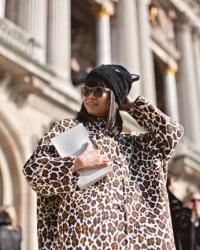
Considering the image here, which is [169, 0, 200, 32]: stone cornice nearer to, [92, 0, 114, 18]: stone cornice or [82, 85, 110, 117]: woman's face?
[92, 0, 114, 18]: stone cornice

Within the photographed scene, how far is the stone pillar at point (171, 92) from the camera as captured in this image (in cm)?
1951

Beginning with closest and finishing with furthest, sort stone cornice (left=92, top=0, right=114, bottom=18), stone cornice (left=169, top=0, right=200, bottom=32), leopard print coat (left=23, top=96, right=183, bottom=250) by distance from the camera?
leopard print coat (left=23, top=96, right=183, bottom=250), stone cornice (left=92, top=0, right=114, bottom=18), stone cornice (left=169, top=0, right=200, bottom=32)

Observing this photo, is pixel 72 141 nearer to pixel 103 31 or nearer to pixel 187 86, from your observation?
pixel 103 31

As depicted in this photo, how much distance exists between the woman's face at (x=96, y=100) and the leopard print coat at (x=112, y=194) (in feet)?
0.18

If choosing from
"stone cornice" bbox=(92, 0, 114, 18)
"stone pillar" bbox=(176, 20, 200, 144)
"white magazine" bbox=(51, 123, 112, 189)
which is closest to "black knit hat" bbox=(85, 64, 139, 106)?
"white magazine" bbox=(51, 123, 112, 189)

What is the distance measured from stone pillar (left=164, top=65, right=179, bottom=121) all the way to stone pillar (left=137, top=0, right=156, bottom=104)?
2190mm

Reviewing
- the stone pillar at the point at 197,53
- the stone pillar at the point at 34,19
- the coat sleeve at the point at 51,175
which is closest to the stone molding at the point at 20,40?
the stone pillar at the point at 34,19

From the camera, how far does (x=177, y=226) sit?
16.5 feet

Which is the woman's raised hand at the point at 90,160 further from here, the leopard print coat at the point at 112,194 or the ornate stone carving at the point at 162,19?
the ornate stone carving at the point at 162,19

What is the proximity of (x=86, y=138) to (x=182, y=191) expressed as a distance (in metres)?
15.4

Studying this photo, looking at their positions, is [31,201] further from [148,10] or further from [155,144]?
[148,10]

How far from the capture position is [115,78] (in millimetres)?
2482

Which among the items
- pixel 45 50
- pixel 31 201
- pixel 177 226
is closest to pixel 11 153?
pixel 31 201

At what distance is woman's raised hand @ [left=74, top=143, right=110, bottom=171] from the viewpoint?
222 centimetres
